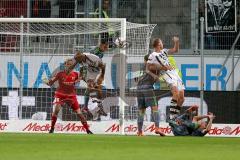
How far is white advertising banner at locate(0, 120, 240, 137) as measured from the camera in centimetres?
1881

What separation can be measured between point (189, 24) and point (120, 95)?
4.43 metres

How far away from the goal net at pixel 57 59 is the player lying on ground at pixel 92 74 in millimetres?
134

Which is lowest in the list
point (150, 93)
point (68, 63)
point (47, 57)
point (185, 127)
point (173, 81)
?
point (185, 127)

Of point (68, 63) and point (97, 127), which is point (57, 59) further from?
point (97, 127)

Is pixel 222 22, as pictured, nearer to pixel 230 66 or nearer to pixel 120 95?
pixel 230 66

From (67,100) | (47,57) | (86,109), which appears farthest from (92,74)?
(67,100)

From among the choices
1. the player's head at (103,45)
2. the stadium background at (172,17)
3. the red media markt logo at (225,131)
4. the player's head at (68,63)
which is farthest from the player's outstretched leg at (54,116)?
the red media markt logo at (225,131)

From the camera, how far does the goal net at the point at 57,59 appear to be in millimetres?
18875

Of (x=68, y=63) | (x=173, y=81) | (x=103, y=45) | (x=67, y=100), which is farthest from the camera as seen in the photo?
(x=103, y=45)

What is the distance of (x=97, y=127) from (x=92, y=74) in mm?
1391

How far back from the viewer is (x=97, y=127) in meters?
19.0

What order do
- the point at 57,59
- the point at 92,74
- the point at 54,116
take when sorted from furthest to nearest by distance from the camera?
1. the point at 57,59
2. the point at 92,74
3. the point at 54,116

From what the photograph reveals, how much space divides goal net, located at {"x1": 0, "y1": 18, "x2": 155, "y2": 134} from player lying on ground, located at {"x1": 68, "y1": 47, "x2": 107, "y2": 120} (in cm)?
13

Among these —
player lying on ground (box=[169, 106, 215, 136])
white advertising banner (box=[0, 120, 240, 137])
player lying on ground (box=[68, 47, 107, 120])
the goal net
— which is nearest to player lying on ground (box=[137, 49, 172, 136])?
player lying on ground (box=[169, 106, 215, 136])
